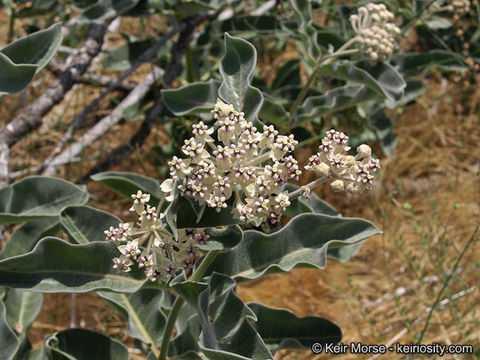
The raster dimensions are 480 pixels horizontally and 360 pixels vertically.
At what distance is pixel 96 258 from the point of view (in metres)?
1.38

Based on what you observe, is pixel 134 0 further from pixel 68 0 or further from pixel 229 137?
pixel 229 137

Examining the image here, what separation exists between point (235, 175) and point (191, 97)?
2.89 feet

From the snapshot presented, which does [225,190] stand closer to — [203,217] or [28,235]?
[203,217]

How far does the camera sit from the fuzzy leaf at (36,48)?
144 cm

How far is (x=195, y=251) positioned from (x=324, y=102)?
1.07 metres

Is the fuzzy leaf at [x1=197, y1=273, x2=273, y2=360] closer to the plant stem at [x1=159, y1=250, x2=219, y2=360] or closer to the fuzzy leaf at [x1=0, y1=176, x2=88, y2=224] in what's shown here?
the plant stem at [x1=159, y1=250, x2=219, y2=360]

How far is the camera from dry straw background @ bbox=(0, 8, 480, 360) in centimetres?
226

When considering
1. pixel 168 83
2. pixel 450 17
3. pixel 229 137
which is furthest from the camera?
pixel 450 17

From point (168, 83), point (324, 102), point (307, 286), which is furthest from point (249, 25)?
point (307, 286)

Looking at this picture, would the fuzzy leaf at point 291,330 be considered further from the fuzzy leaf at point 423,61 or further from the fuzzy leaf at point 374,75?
the fuzzy leaf at point 423,61

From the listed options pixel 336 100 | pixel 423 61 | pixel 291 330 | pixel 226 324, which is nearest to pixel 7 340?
pixel 226 324

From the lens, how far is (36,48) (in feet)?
4.84

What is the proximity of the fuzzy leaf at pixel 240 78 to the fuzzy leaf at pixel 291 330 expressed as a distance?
62 cm

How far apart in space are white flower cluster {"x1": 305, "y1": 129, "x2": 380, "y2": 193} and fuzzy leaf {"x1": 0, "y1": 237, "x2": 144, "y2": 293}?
50 cm
